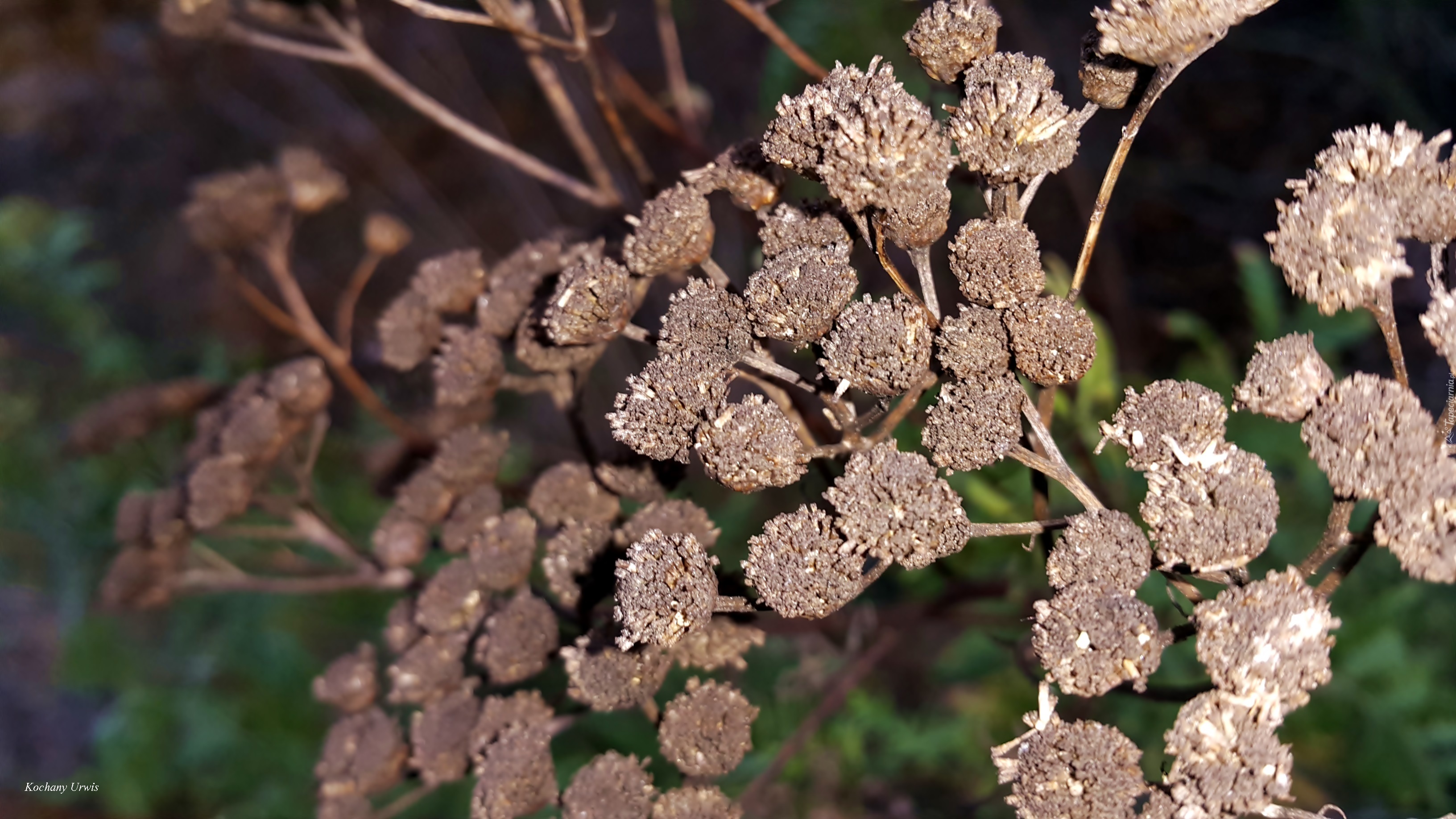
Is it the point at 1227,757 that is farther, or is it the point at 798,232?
the point at 798,232

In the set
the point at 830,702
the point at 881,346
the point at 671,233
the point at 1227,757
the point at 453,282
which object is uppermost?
the point at 453,282

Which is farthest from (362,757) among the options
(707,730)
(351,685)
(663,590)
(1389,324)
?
(1389,324)

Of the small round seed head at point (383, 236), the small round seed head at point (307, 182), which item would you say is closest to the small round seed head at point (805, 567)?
the small round seed head at point (383, 236)

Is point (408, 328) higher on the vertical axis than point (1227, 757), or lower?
higher

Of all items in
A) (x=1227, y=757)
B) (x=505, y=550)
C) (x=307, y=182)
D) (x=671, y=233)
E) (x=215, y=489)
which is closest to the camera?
(x=1227, y=757)

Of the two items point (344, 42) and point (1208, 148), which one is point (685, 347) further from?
point (1208, 148)

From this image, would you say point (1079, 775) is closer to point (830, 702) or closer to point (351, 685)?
point (830, 702)

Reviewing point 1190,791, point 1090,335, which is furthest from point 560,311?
point 1190,791
